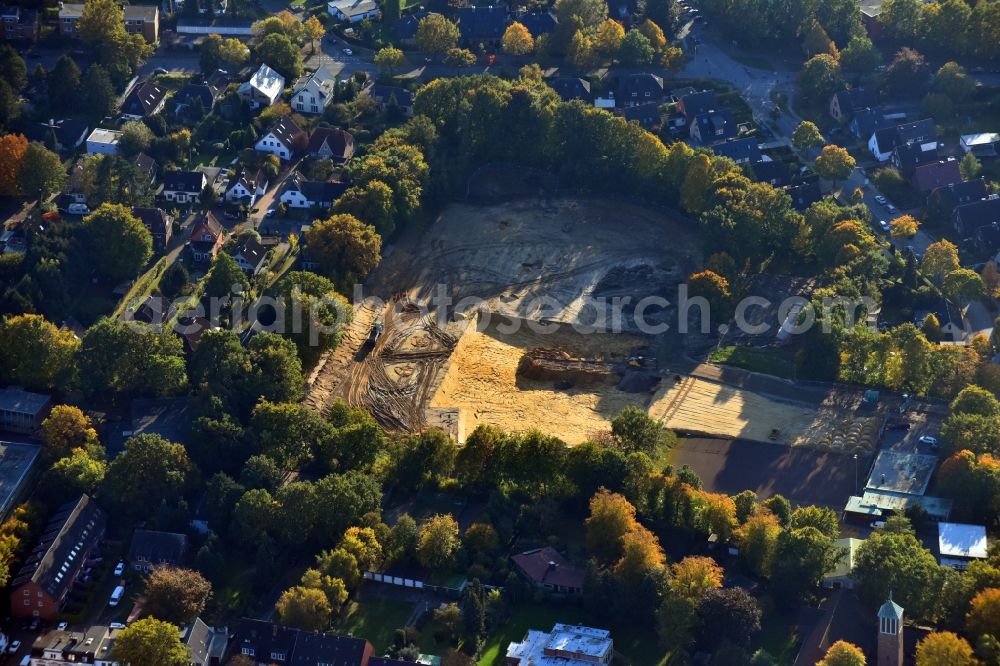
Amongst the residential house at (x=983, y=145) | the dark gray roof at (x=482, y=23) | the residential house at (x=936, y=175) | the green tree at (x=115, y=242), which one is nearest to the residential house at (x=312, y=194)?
the green tree at (x=115, y=242)

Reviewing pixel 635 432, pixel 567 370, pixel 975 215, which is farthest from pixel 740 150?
pixel 635 432

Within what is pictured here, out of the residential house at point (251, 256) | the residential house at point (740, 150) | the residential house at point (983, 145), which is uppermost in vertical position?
the residential house at point (983, 145)

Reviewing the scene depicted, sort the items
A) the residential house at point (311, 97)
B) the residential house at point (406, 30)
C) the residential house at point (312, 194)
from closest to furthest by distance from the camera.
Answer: the residential house at point (312, 194), the residential house at point (311, 97), the residential house at point (406, 30)

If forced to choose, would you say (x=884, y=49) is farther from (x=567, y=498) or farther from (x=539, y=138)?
(x=567, y=498)

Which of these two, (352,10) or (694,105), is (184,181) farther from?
(694,105)

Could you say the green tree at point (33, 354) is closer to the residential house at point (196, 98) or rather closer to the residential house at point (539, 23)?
the residential house at point (196, 98)

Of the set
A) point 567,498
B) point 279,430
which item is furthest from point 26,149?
point 567,498

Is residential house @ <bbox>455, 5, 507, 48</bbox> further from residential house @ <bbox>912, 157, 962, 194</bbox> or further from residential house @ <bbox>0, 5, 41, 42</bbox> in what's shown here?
residential house @ <bbox>912, 157, 962, 194</bbox>
